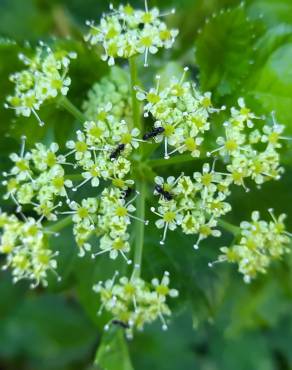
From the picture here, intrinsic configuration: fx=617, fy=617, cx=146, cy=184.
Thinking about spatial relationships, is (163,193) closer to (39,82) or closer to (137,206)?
(137,206)

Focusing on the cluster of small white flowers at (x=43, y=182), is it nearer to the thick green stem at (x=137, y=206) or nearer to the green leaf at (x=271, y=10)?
the thick green stem at (x=137, y=206)

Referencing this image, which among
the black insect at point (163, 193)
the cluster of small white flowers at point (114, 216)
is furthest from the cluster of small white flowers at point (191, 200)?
the cluster of small white flowers at point (114, 216)

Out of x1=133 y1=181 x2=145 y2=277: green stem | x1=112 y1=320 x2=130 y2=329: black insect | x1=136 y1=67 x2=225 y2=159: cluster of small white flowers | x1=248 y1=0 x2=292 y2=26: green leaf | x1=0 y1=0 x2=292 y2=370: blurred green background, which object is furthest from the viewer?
x1=248 y1=0 x2=292 y2=26: green leaf

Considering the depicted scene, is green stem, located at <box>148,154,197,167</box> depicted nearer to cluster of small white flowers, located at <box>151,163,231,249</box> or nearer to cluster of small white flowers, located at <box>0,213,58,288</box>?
cluster of small white flowers, located at <box>151,163,231,249</box>

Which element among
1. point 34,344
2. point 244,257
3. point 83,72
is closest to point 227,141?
point 244,257

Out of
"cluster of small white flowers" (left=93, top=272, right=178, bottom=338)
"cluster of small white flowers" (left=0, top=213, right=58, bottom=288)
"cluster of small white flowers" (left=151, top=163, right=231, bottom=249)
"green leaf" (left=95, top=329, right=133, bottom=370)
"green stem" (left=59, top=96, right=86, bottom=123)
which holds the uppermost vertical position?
"green stem" (left=59, top=96, right=86, bottom=123)

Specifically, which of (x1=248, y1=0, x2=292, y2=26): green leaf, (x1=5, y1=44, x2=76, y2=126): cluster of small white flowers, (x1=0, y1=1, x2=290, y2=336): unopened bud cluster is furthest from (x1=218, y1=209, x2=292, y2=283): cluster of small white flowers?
(x1=248, y1=0, x2=292, y2=26): green leaf
